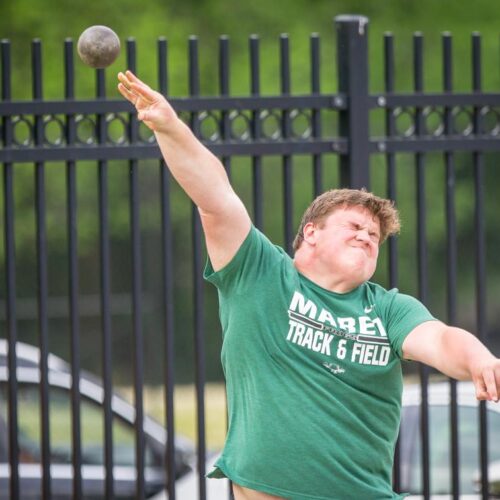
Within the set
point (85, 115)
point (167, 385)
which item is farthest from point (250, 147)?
point (167, 385)

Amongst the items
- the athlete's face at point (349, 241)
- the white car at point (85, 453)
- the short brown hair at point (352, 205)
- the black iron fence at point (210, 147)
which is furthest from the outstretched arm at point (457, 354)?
the white car at point (85, 453)

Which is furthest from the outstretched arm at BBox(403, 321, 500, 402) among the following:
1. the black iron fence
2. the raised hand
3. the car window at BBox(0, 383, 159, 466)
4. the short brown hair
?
the car window at BBox(0, 383, 159, 466)

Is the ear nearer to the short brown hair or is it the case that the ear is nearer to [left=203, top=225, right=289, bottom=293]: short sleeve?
the short brown hair

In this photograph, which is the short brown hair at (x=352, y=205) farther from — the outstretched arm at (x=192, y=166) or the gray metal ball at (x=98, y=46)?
the gray metal ball at (x=98, y=46)

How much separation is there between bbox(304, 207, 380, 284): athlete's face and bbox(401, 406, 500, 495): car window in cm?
283

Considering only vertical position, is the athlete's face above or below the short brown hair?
below

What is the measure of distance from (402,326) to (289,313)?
0.37 metres

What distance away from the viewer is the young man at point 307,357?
4020mm

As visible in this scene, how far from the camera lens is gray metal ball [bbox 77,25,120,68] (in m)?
4.74

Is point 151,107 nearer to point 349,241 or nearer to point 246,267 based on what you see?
point 246,267

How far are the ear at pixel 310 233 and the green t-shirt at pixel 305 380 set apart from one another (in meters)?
0.15

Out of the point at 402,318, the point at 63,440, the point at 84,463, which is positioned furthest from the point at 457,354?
the point at 63,440

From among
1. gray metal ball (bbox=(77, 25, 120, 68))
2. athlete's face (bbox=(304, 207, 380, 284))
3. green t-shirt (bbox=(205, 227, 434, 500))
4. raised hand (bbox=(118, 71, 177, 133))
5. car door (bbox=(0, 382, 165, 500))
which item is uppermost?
gray metal ball (bbox=(77, 25, 120, 68))

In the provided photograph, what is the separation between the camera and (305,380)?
404 centimetres
